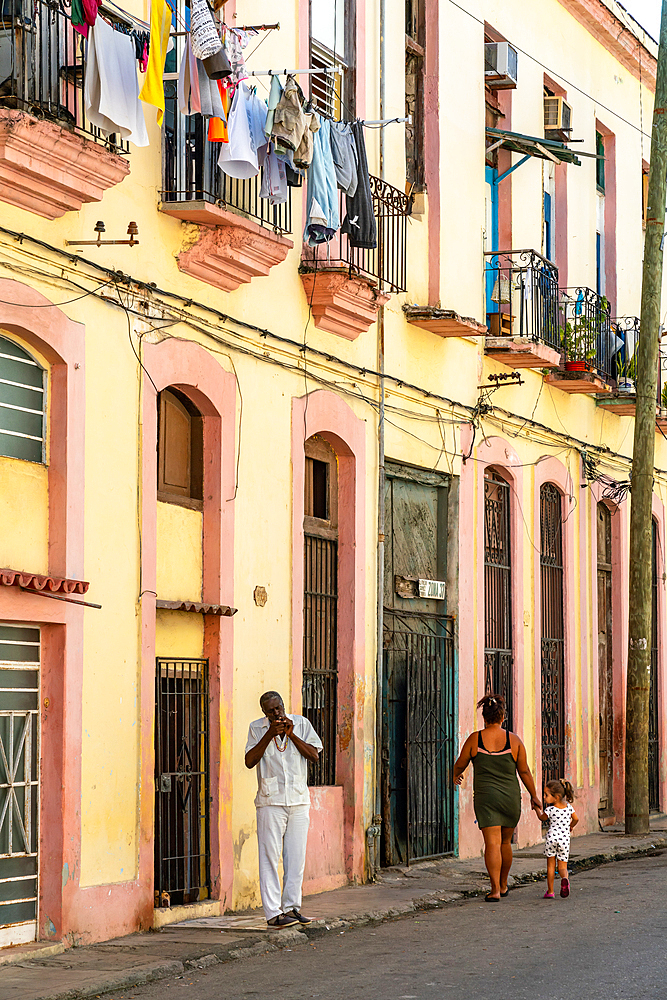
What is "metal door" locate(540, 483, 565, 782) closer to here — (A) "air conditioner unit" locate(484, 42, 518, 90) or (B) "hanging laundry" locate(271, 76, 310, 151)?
(A) "air conditioner unit" locate(484, 42, 518, 90)

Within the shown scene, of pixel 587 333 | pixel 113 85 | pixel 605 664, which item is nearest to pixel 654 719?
pixel 605 664

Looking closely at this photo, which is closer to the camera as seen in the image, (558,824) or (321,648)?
(558,824)

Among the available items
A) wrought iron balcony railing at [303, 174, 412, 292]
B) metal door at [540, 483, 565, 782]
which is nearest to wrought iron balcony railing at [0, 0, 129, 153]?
wrought iron balcony railing at [303, 174, 412, 292]

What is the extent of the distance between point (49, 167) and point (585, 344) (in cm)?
1108

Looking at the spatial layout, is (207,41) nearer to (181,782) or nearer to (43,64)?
(43,64)

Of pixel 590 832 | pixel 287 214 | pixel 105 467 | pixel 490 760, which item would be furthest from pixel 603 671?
pixel 105 467

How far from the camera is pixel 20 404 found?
35.3 feet

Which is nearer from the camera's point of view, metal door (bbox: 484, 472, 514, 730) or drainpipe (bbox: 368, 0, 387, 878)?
drainpipe (bbox: 368, 0, 387, 878)

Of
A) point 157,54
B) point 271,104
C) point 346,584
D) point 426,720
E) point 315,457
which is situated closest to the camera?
point 157,54

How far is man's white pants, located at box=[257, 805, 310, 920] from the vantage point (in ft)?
37.4

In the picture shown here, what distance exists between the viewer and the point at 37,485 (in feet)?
35.3

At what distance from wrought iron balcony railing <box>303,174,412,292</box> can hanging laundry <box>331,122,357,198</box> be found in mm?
396

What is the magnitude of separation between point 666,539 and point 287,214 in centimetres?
1206

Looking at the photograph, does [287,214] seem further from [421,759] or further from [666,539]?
[666,539]
